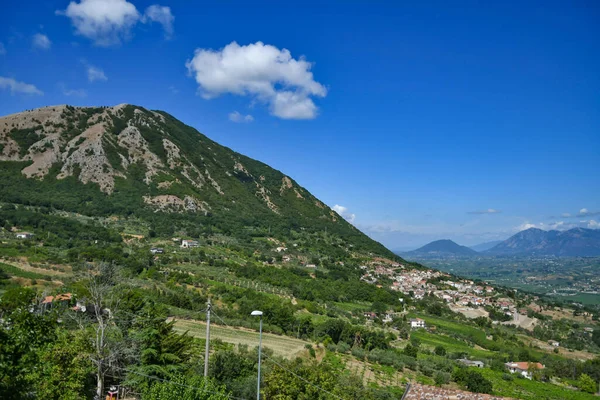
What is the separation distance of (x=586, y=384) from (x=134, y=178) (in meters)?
118

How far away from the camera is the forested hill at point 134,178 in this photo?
105625mm

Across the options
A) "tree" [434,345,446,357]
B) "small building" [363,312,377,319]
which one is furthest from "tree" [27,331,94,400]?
"small building" [363,312,377,319]

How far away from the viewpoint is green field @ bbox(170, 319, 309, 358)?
35906mm

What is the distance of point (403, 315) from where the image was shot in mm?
75250

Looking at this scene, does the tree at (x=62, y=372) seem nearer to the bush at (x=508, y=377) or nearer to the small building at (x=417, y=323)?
the bush at (x=508, y=377)

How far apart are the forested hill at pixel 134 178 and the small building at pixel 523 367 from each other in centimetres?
7222

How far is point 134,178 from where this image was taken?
124 meters

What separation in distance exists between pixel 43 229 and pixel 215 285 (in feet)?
122

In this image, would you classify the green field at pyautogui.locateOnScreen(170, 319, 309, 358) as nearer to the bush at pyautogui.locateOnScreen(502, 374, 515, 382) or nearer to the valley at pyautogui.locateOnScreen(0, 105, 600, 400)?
the valley at pyautogui.locateOnScreen(0, 105, 600, 400)

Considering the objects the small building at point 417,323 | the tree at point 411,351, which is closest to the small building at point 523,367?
the tree at point 411,351

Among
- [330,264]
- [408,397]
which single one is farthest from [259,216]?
[408,397]

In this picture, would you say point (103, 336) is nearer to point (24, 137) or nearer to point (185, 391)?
point (185, 391)

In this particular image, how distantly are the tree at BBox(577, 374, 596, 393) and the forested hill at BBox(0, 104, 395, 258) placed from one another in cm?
7938

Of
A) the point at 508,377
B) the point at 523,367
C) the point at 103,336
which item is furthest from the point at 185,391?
the point at 523,367
